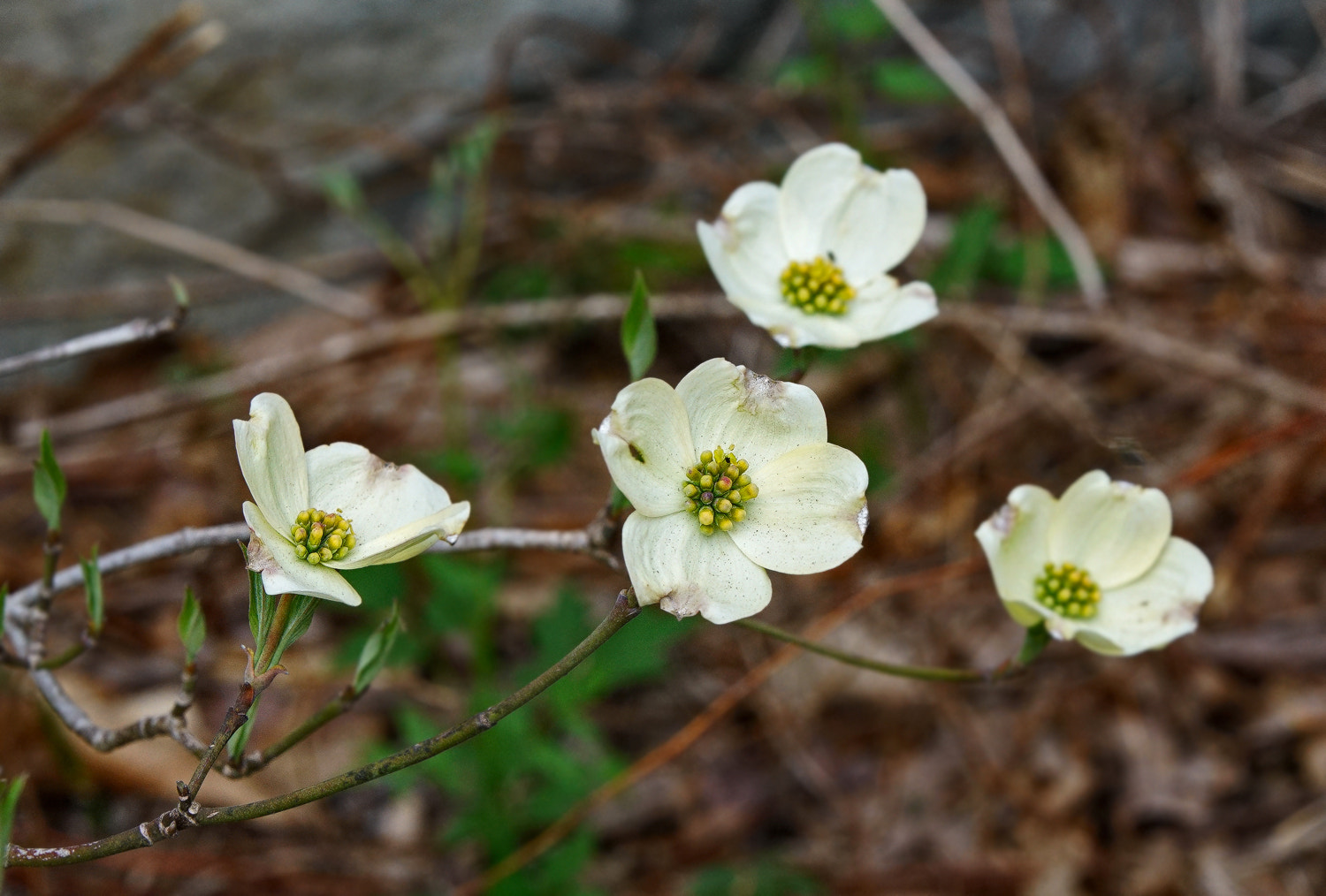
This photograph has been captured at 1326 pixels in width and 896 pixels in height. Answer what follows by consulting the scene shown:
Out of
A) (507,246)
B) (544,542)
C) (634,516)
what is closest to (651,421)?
(634,516)

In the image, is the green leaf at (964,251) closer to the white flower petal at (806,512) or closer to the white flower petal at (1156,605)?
the white flower petal at (1156,605)

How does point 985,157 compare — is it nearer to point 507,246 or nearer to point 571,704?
point 507,246

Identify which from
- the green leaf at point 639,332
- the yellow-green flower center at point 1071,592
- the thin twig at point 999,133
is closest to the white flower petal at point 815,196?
the green leaf at point 639,332

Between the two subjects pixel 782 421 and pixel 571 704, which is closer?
pixel 782 421

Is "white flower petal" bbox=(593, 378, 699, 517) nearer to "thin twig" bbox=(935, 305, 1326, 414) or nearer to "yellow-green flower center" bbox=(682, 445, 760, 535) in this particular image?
"yellow-green flower center" bbox=(682, 445, 760, 535)

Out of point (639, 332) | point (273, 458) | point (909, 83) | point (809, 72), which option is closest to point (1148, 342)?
point (909, 83)

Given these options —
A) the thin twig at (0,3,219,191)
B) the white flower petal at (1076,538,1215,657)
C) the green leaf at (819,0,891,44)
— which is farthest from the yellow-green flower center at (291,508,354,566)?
Answer: the green leaf at (819,0,891,44)
